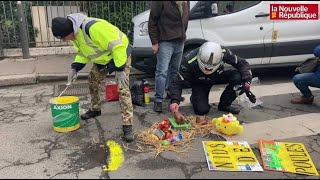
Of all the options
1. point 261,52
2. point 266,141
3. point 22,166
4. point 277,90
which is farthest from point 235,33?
point 22,166

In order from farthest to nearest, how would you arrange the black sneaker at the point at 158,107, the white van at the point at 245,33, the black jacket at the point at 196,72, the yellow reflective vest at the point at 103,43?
the white van at the point at 245,33 → the black sneaker at the point at 158,107 → the black jacket at the point at 196,72 → the yellow reflective vest at the point at 103,43

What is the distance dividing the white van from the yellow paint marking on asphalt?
2326mm

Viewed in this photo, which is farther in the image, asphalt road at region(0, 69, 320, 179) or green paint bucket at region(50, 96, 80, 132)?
green paint bucket at region(50, 96, 80, 132)

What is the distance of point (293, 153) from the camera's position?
12.1ft

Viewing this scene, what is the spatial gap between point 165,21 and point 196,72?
0.79 metres

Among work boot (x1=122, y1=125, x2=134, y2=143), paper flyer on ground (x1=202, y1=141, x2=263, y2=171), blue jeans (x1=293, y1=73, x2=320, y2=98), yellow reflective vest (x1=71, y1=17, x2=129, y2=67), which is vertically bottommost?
paper flyer on ground (x1=202, y1=141, x2=263, y2=171)

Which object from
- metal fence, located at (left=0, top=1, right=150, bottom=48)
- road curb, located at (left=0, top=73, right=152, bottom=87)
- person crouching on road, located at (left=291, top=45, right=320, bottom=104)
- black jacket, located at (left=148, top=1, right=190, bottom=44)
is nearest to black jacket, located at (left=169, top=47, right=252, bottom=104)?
black jacket, located at (left=148, top=1, right=190, bottom=44)

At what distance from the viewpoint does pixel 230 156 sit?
11.8 ft

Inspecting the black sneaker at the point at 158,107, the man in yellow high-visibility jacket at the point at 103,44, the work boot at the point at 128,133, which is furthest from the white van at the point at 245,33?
the work boot at the point at 128,133

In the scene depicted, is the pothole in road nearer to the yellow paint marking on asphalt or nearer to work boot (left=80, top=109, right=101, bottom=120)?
the yellow paint marking on asphalt

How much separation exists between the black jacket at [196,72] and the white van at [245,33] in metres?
1.28

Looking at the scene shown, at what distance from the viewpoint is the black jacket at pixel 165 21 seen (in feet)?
15.2

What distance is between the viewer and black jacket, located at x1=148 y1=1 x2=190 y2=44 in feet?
15.2

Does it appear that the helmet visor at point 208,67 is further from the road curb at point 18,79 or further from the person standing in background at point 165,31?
the road curb at point 18,79
